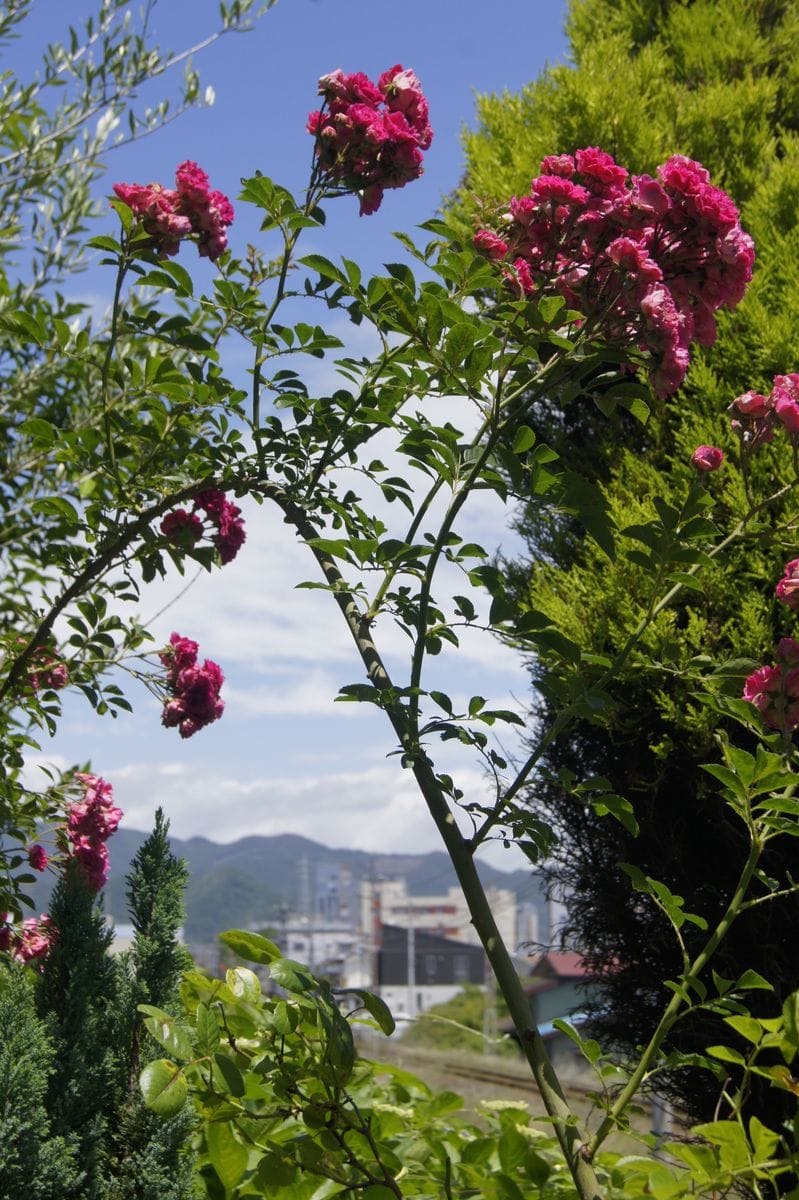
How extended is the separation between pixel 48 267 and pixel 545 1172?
4.04 metres

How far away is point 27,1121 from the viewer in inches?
69.2

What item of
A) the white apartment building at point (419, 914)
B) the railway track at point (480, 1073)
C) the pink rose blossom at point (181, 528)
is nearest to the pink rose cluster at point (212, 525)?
the pink rose blossom at point (181, 528)

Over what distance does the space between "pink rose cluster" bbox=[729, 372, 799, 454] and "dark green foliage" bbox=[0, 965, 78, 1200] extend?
1534 millimetres

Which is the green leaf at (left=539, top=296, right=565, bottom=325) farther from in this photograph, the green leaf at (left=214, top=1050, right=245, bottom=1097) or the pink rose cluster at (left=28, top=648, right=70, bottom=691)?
the pink rose cluster at (left=28, top=648, right=70, bottom=691)

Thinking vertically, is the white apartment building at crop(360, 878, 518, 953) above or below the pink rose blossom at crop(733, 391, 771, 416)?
below

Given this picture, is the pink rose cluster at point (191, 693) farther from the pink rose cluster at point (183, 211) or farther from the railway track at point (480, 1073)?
the railway track at point (480, 1073)

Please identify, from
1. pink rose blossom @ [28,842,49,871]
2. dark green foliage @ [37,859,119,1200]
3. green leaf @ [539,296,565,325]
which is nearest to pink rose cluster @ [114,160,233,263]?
green leaf @ [539,296,565,325]

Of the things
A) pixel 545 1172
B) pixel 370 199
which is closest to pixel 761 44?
pixel 370 199

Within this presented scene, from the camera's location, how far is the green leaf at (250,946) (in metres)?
1.74

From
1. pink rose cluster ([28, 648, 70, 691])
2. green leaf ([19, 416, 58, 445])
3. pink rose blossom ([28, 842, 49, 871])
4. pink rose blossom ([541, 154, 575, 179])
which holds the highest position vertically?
pink rose blossom ([541, 154, 575, 179])

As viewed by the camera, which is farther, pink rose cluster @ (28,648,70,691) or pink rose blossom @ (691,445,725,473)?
pink rose cluster @ (28,648,70,691)

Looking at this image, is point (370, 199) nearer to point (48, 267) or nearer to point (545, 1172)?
point (545, 1172)

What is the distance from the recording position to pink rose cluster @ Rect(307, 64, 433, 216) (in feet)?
7.42

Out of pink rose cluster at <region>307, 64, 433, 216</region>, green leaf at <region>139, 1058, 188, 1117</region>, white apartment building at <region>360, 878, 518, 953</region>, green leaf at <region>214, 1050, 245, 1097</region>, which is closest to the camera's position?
green leaf at <region>139, 1058, 188, 1117</region>
